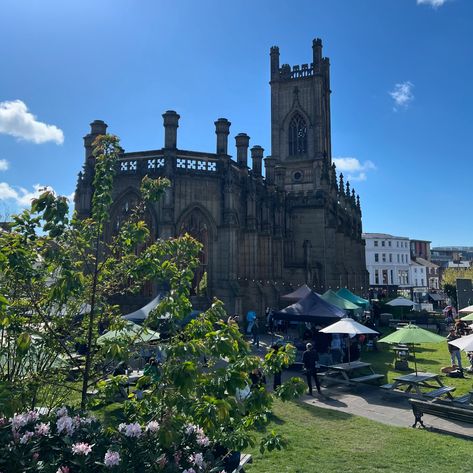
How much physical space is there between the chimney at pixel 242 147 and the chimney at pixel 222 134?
1977mm

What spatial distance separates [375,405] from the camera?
1066 centimetres

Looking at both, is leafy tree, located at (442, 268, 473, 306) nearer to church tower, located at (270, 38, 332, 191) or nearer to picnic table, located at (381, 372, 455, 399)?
church tower, located at (270, 38, 332, 191)

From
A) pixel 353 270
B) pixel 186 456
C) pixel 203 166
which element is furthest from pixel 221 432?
pixel 353 270

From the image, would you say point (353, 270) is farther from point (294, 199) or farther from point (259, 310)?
point (259, 310)

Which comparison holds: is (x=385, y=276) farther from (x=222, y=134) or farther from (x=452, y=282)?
(x=222, y=134)

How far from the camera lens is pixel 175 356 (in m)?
3.50

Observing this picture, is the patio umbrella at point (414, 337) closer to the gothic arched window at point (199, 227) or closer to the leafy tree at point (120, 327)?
the leafy tree at point (120, 327)

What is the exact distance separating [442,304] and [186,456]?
164 ft

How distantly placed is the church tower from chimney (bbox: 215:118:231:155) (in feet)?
83.2

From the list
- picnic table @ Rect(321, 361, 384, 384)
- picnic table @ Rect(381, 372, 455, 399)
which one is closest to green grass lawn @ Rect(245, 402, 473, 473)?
picnic table @ Rect(381, 372, 455, 399)

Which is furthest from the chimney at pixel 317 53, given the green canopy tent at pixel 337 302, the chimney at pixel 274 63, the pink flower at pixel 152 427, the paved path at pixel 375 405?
the pink flower at pixel 152 427

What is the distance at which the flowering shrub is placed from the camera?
10.7 feet

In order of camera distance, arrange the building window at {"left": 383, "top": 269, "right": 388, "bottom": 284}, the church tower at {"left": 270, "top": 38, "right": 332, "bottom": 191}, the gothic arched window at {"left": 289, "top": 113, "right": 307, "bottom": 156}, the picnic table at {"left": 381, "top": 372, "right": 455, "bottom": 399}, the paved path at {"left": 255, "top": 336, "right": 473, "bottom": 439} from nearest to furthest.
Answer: the paved path at {"left": 255, "top": 336, "right": 473, "bottom": 439} < the picnic table at {"left": 381, "top": 372, "right": 455, "bottom": 399} < the church tower at {"left": 270, "top": 38, "right": 332, "bottom": 191} < the gothic arched window at {"left": 289, "top": 113, "right": 307, "bottom": 156} < the building window at {"left": 383, "top": 269, "right": 388, "bottom": 284}

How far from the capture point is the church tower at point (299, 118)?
49312 millimetres
